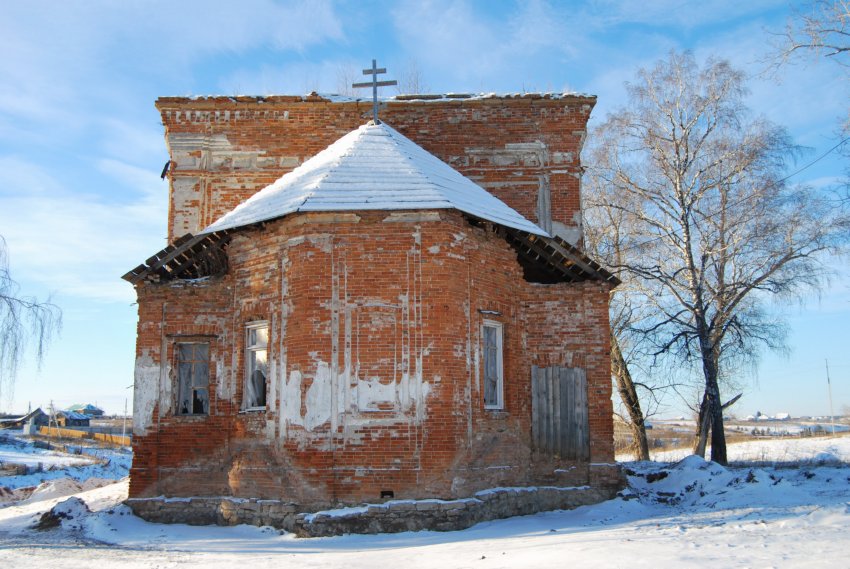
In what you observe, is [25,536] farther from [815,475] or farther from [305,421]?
[815,475]

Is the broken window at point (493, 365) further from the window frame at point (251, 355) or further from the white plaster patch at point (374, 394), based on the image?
the window frame at point (251, 355)

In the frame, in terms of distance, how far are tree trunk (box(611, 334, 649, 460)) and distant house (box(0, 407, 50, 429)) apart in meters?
47.8

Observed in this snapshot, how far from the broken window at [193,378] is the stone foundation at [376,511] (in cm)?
160

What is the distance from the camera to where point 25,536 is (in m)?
11.8

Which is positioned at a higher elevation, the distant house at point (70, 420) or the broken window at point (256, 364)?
the broken window at point (256, 364)

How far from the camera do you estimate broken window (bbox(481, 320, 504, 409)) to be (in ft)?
41.4

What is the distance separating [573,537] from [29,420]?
59.0 meters

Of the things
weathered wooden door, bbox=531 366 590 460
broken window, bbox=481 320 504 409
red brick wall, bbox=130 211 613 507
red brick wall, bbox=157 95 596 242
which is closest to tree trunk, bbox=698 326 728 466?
red brick wall, bbox=157 95 596 242

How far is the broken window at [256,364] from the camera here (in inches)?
488

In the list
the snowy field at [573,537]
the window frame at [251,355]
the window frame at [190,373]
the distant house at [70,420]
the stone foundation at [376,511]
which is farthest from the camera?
the distant house at [70,420]

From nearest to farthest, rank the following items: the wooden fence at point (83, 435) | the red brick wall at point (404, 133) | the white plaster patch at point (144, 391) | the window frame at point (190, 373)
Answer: the white plaster patch at point (144, 391) → the window frame at point (190, 373) → the red brick wall at point (404, 133) → the wooden fence at point (83, 435)

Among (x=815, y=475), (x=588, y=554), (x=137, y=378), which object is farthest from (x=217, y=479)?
(x=815, y=475)

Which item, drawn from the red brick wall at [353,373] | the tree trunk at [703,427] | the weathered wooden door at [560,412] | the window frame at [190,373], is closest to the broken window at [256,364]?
the red brick wall at [353,373]

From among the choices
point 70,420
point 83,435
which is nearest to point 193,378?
point 83,435
